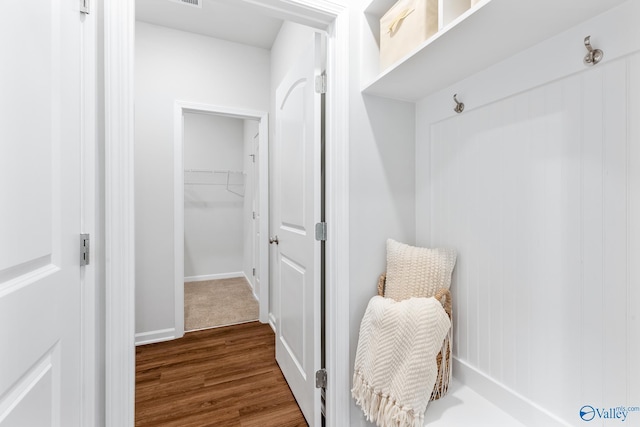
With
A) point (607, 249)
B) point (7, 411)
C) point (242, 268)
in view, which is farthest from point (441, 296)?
point (242, 268)

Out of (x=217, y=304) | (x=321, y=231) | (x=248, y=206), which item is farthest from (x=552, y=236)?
(x=248, y=206)

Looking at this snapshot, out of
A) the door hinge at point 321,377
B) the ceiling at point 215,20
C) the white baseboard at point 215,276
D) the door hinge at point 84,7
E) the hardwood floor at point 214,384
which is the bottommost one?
the hardwood floor at point 214,384

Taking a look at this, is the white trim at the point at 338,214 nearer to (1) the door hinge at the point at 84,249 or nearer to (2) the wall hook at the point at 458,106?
(2) the wall hook at the point at 458,106

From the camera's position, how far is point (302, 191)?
1512 mm

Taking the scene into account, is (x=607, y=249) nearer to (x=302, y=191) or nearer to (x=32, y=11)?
(x=302, y=191)

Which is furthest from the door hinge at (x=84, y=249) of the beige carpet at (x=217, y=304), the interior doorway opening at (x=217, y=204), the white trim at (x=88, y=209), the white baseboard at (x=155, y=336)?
the interior doorway opening at (x=217, y=204)

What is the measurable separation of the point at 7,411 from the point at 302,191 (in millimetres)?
1208

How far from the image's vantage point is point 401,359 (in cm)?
101

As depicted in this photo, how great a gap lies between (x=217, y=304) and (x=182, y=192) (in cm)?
144

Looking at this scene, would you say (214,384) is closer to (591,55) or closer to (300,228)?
(300,228)

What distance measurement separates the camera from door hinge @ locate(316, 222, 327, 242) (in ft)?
4.37

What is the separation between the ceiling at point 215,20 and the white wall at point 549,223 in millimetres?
1844

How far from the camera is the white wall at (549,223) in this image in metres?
0.73

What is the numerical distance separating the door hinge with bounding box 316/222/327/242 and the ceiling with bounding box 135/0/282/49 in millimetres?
1719
